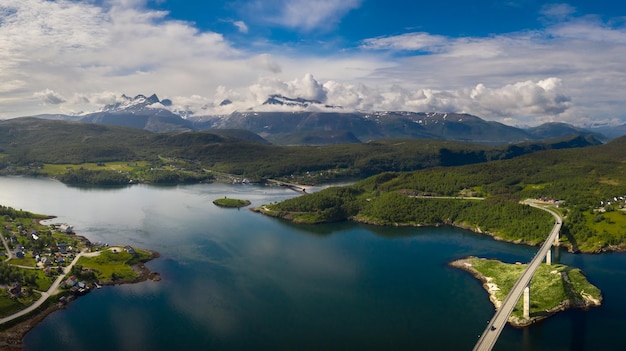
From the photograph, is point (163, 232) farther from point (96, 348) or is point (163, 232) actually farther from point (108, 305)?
point (96, 348)

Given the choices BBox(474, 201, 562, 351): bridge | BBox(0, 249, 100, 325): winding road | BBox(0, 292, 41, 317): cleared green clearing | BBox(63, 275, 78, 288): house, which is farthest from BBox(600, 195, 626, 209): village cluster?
BBox(0, 292, 41, 317): cleared green clearing

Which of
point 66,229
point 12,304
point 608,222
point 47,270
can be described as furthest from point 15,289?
point 608,222

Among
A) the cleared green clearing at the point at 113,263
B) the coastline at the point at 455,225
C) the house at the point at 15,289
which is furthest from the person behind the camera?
the coastline at the point at 455,225

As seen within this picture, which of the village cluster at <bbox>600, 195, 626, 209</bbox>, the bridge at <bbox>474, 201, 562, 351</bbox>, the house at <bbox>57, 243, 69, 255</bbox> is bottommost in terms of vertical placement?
the house at <bbox>57, 243, 69, 255</bbox>

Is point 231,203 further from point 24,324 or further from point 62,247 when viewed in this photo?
point 24,324

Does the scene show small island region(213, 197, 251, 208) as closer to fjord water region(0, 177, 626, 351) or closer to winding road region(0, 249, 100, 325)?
fjord water region(0, 177, 626, 351)

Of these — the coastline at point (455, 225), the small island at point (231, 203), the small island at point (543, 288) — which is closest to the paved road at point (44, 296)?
the coastline at point (455, 225)

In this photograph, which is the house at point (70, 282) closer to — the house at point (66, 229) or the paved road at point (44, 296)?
the paved road at point (44, 296)
